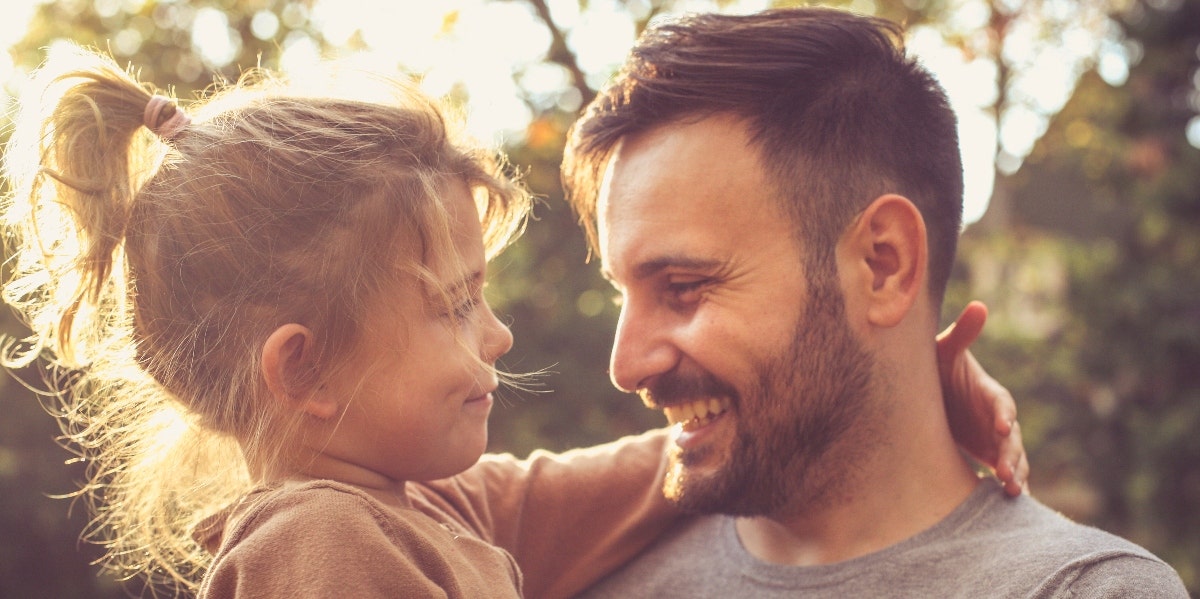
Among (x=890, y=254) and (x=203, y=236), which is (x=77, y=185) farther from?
(x=890, y=254)

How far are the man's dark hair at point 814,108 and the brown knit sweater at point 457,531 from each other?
70cm

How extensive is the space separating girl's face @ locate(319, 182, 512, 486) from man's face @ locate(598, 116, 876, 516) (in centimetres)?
46

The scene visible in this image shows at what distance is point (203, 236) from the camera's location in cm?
183

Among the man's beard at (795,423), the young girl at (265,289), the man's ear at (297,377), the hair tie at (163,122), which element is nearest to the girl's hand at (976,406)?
the man's beard at (795,423)

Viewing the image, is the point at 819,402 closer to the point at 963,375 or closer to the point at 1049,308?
the point at 963,375

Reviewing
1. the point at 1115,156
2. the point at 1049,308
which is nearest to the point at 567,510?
the point at 1115,156

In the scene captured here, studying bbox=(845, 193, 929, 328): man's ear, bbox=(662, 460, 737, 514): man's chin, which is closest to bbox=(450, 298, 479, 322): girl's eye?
bbox=(662, 460, 737, 514): man's chin

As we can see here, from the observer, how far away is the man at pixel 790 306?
7.41ft

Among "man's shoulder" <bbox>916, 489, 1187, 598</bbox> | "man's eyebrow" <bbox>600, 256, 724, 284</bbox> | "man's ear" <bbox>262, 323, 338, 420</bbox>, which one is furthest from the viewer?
"man's eyebrow" <bbox>600, 256, 724, 284</bbox>

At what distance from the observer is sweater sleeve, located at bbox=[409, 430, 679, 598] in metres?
2.42

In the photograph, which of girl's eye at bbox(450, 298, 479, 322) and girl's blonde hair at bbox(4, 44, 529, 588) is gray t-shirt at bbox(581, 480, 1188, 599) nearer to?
girl's eye at bbox(450, 298, 479, 322)

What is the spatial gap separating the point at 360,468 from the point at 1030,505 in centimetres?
136

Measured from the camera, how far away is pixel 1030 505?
2.29m

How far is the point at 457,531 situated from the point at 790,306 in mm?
804
